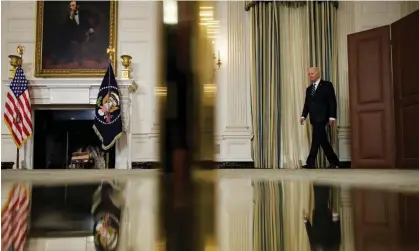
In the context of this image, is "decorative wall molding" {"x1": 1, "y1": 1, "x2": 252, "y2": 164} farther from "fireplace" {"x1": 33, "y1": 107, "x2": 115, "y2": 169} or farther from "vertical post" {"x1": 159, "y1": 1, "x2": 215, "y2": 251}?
"vertical post" {"x1": 159, "y1": 1, "x2": 215, "y2": 251}

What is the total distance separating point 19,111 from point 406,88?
4705 mm

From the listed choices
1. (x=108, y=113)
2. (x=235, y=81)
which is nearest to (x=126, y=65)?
(x=108, y=113)

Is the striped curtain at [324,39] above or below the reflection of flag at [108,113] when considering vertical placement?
above

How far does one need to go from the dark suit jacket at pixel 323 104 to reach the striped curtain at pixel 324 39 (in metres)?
0.88

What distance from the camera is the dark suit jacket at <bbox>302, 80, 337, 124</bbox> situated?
527 centimetres

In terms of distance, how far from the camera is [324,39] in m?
6.17

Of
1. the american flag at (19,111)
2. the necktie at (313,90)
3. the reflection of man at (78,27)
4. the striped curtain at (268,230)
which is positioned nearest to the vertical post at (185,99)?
the striped curtain at (268,230)

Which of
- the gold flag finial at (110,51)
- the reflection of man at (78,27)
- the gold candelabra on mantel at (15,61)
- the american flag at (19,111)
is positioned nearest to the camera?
the american flag at (19,111)

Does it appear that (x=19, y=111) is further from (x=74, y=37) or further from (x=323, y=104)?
(x=323, y=104)

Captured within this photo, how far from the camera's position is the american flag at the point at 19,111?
5.67 metres

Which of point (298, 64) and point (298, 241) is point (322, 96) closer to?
point (298, 64)

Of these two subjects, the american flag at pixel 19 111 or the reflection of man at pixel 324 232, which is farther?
the american flag at pixel 19 111

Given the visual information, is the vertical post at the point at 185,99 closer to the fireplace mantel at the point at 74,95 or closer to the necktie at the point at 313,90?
the necktie at the point at 313,90

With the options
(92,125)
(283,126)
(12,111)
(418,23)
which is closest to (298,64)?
(283,126)
